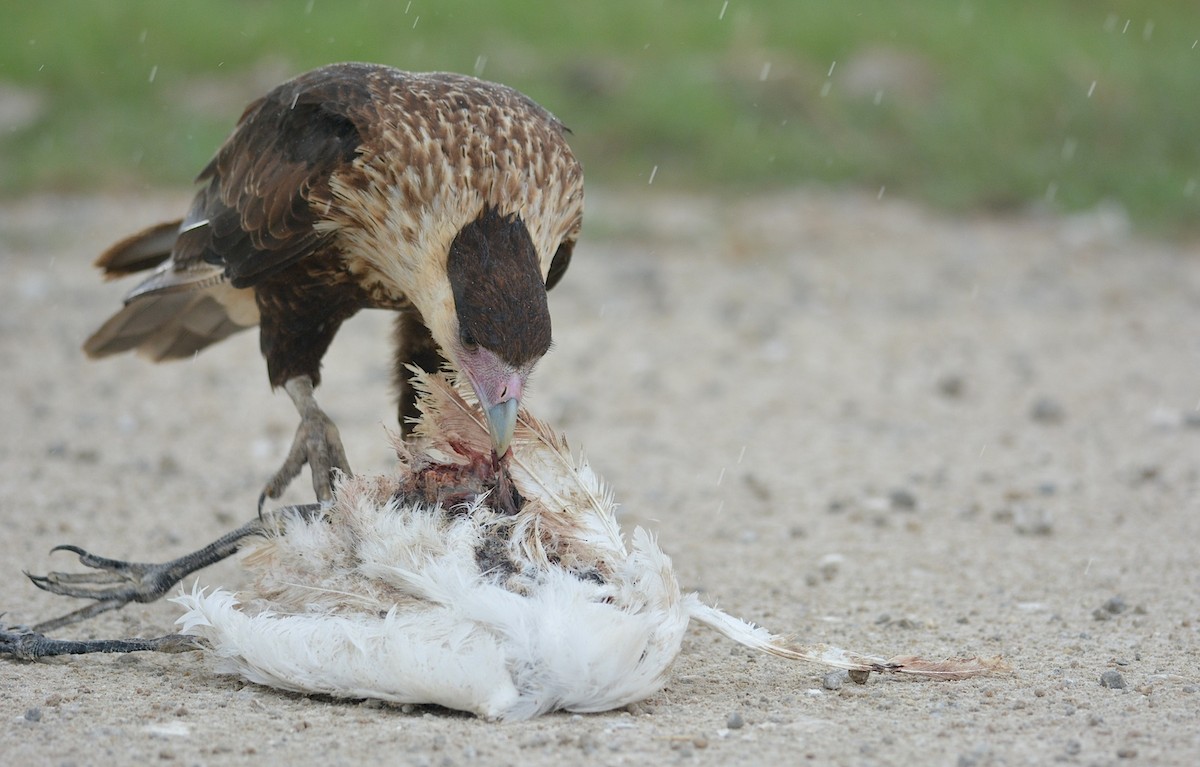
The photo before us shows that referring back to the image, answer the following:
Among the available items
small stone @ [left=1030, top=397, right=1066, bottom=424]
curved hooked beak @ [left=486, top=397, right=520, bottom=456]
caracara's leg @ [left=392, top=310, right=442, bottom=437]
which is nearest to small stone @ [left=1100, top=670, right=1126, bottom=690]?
curved hooked beak @ [left=486, top=397, right=520, bottom=456]

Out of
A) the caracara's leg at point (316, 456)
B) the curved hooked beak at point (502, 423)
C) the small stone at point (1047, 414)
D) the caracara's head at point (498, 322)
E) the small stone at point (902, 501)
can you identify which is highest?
the caracara's head at point (498, 322)

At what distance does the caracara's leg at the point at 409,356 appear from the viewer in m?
4.26

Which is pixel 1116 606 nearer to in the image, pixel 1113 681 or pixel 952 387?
pixel 1113 681

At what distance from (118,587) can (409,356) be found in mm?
1104

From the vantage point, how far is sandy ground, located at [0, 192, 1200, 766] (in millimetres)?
2893

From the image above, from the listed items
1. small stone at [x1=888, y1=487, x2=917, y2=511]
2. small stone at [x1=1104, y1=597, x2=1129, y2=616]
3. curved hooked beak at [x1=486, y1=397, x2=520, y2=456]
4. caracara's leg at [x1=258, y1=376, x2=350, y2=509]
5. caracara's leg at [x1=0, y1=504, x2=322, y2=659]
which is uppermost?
curved hooked beak at [x1=486, y1=397, x2=520, y2=456]

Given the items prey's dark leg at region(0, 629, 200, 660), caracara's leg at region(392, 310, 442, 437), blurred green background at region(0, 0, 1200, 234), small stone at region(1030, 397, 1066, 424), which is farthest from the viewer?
blurred green background at region(0, 0, 1200, 234)

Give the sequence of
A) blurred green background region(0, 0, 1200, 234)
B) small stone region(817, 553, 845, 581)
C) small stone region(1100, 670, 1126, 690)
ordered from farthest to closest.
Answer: blurred green background region(0, 0, 1200, 234) → small stone region(817, 553, 845, 581) → small stone region(1100, 670, 1126, 690)

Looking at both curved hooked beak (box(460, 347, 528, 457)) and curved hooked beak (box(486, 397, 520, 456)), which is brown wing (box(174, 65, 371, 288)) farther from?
curved hooked beak (box(486, 397, 520, 456))

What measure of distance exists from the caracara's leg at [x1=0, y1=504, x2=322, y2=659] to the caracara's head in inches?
21.7

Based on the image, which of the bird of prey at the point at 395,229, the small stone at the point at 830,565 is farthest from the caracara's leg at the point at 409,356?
the small stone at the point at 830,565

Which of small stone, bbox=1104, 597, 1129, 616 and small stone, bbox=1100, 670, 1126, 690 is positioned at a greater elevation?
small stone, bbox=1100, 670, 1126, 690

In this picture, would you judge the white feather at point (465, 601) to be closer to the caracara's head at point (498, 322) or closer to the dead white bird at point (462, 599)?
the dead white bird at point (462, 599)

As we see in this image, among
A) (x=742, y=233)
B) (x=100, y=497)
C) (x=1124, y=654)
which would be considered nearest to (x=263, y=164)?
(x=100, y=497)
